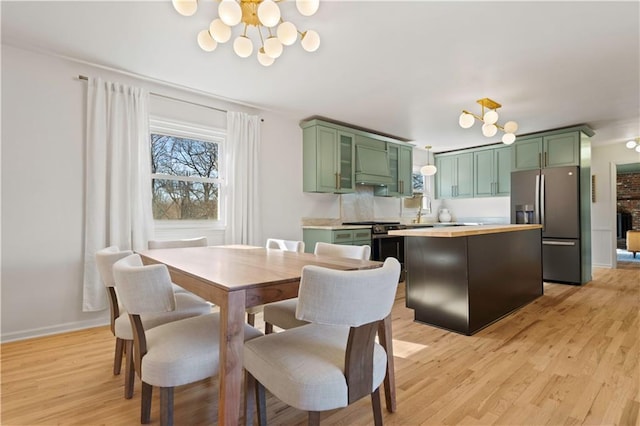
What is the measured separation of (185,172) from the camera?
361 centimetres

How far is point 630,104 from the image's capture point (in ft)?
12.6

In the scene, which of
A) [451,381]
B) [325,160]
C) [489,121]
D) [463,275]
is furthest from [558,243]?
[451,381]

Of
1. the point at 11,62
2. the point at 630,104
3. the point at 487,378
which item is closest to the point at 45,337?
the point at 11,62

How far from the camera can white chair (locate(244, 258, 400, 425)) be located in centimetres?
107

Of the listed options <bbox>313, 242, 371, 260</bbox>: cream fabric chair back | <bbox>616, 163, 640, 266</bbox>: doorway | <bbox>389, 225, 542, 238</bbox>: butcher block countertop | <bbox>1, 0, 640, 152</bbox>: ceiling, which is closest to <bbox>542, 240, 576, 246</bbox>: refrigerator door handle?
<bbox>1, 0, 640, 152</bbox>: ceiling

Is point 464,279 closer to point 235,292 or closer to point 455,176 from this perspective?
point 235,292

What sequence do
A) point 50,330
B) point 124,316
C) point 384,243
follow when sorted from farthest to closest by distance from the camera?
point 384,243, point 50,330, point 124,316

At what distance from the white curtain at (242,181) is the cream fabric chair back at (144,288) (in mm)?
2386

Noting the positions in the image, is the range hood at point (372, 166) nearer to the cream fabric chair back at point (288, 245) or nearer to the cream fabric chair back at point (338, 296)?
the cream fabric chair back at point (288, 245)

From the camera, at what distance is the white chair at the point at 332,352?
107 cm

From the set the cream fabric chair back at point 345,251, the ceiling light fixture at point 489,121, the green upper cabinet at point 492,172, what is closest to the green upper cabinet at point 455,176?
the green upper cabinet at point 492,172

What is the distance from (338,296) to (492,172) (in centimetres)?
574

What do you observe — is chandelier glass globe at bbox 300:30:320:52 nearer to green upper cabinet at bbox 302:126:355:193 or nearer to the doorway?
green upper cabinet at bbox 302:126:355:193

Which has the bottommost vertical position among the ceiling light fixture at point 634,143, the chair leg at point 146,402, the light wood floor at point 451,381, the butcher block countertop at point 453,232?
the light wood floor at point 451,381
